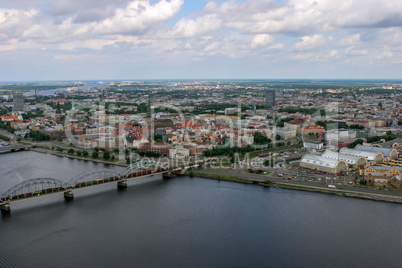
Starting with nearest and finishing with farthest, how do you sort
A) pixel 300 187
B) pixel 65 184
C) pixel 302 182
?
pixel 65 184, pixel 300 187, pixel 302 182

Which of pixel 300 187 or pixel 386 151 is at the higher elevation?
pixel 386 151

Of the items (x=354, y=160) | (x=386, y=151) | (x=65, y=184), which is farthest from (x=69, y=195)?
(x=386, y=151)

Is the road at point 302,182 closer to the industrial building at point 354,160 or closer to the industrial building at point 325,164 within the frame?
the industrial building at point 325,164

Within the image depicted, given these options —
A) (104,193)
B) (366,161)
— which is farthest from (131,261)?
(366,161)

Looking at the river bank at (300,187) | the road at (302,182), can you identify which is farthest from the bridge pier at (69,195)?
the road at (302,182)

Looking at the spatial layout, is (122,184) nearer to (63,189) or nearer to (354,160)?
(63,189)

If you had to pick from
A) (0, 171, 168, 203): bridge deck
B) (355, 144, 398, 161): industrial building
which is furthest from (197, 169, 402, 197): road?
(355, 144, 398, 161): industrial building

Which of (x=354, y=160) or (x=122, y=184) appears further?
(x=354, y=160)

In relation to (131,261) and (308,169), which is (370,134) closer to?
(308,169)
